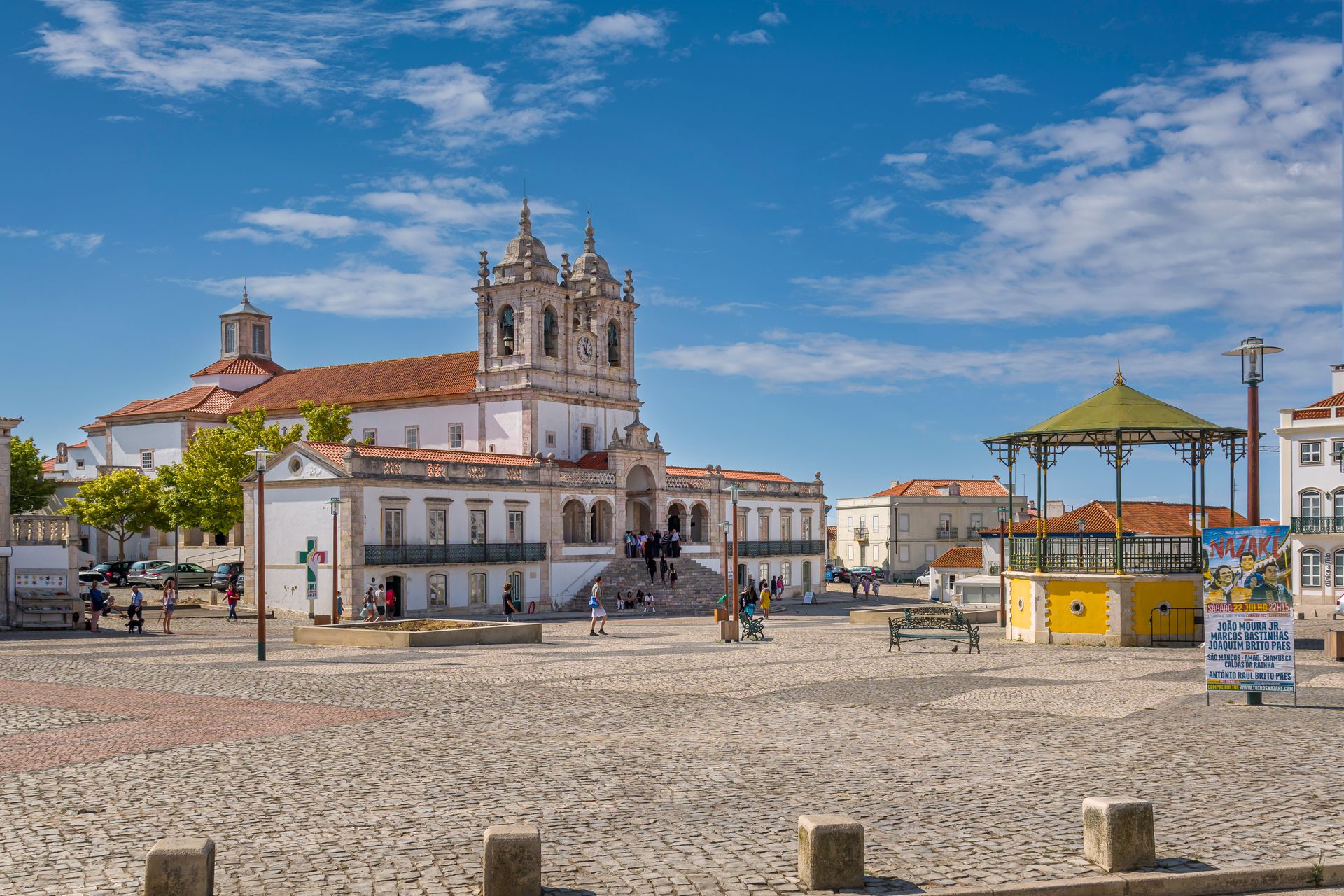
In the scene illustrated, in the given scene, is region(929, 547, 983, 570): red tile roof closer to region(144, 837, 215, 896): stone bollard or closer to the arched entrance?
the arched entrance

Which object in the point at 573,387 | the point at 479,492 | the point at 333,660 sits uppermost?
the point at 573,387

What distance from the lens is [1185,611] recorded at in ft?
94.7

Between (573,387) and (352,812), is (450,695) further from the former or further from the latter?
(573,387)

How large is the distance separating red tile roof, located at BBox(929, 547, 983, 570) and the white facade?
20.2 meters

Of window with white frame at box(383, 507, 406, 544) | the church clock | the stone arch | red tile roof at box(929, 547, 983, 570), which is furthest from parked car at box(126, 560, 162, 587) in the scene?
red tile roof at box(929, 547, 983, 570)

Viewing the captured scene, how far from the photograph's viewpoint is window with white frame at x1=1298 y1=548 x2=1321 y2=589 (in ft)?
159

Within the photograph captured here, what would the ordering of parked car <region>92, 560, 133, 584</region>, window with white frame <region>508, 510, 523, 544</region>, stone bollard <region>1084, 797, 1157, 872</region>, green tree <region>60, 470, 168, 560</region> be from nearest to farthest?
stone bollard <region>1084, 797, 1157, 872</region>
window with white frame <region>508, 510, 523, 544</region>
parked car <region>92, 560, 133, 584</region>
green tree <region>60, 470, 168, 560</region>

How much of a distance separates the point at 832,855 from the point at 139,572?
5614 cm

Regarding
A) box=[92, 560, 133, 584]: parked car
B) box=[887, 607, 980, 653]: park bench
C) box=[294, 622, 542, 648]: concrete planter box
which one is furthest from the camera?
box=[92, 560, 133, 584]: parked car

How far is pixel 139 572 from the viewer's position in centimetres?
5872

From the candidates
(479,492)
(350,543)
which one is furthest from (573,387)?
(350,543)

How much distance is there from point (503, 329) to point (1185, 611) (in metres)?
42.6

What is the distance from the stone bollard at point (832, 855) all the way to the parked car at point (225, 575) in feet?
156

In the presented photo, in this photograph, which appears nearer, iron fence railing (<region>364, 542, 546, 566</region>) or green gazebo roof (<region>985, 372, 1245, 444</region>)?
green gazebo roof (<region>985, 372, 1245, 444</region>)
